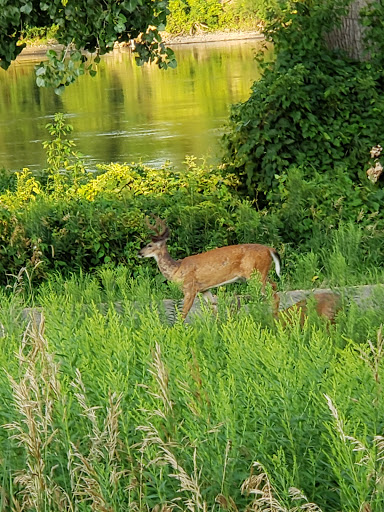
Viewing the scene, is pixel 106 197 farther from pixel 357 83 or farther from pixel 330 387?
pixel 330 387

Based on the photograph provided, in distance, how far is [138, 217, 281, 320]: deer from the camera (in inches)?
317

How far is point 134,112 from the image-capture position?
3092 cm

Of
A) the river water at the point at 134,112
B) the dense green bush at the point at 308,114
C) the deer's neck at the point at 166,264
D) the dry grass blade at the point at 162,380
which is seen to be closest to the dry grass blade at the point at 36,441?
the dry grass blade at the point at 162,380

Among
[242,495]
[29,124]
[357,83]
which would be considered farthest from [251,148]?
[29,124]

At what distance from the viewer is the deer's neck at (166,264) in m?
8.25

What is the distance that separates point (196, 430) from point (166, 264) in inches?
177

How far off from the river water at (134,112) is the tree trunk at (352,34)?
229cm

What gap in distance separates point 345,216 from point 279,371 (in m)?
6.42

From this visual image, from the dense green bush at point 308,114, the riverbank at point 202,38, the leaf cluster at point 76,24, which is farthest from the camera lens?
the riverbank at point 202,38

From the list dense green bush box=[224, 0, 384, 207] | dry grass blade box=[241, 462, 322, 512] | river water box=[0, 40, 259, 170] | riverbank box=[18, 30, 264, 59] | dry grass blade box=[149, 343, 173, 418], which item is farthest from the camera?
riverbank box=[18, 30, 264, 59]

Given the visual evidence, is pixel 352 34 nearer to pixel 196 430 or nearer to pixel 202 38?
pixel 196 430

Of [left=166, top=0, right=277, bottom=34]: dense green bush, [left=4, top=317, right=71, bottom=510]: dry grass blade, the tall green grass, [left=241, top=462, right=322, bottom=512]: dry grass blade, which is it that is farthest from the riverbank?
[left=241, top=462, right=322, bottom=512]: dry grass blade

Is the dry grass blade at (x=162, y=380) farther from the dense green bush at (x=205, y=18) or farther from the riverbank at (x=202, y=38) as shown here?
the dense green bush at (x=205, y=18)

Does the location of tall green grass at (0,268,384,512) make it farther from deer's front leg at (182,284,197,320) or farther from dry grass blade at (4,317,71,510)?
deer's front leg at (182,284,197,320)
